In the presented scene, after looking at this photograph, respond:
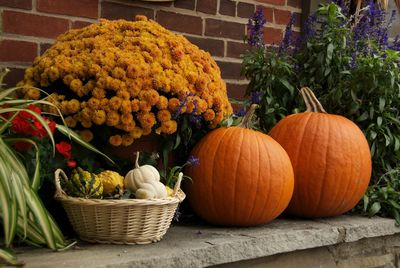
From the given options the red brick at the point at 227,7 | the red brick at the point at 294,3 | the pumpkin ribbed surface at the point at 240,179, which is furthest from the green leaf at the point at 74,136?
the red brick at the point at 294,3

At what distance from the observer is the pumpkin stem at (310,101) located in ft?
8.34

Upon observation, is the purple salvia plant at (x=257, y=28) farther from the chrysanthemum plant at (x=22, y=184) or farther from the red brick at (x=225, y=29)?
the chrysanthemum plant at (x=22, y=184)

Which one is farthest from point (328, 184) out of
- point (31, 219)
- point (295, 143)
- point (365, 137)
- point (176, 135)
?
point (31, 219)

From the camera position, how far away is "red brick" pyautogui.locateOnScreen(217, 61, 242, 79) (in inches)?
119

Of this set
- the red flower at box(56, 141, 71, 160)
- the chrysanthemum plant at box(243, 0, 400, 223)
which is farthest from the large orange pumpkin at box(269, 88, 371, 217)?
the red flower at box(56, 141, 71, 160)

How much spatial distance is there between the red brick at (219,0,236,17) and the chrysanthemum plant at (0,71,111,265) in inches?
55.8

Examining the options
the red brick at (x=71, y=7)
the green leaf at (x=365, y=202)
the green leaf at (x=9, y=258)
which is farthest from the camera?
the green leaf at (x=365, y=202)

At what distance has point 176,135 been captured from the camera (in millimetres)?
2156

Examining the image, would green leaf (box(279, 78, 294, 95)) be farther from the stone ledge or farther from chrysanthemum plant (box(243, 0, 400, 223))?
the stone ledge

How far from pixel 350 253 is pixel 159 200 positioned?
101 cm

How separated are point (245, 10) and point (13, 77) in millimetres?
1345

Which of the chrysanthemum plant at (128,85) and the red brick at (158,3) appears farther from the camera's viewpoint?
the red brick at (158,3)

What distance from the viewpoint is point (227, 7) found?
302cm

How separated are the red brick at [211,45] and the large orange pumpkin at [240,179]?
834mm
